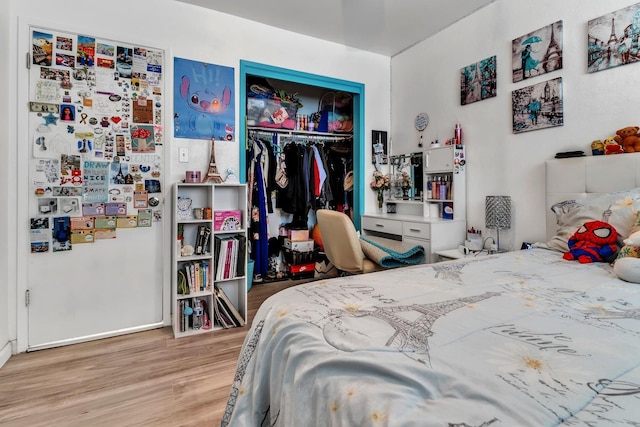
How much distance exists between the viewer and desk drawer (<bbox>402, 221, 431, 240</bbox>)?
265cm

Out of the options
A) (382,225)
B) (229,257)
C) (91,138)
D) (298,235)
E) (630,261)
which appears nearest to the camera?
(630,261)

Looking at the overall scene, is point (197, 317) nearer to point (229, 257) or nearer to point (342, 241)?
point (229, 257)

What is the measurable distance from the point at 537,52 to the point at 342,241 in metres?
1.97

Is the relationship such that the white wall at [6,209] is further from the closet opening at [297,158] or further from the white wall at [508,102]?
the white wall at [508,102]

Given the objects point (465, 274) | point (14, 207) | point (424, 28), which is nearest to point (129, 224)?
point (14, 207)

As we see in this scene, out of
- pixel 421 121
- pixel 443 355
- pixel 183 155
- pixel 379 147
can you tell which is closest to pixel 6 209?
pixel 183 155

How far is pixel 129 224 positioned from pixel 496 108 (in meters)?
3.01

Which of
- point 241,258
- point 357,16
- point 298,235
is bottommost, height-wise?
point 241,258

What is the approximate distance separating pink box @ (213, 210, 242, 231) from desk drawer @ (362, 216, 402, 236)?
4.63 ft

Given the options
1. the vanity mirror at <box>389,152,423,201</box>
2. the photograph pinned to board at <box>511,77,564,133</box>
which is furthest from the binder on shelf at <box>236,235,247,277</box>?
the photograph pinned to board at <box>511,77,564,133</box>

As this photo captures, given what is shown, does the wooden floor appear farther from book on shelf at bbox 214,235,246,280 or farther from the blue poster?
the blue poster

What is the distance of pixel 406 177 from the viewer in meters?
3.42

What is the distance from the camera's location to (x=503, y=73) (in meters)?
2.56

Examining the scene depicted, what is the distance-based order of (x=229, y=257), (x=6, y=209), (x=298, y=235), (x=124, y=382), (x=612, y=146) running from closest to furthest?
(x=124, y=382) < (x=612, y=146) < (x=6, y=209) < (x=229, y=257) < (x=298, y=235)
